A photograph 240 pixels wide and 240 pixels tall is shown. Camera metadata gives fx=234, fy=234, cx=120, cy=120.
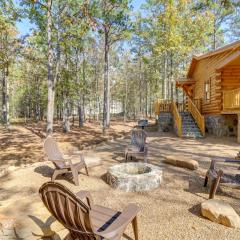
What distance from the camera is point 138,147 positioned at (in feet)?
26.5

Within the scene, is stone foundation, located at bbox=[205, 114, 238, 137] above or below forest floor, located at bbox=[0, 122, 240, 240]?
above

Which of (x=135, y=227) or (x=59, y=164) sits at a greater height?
(x=59, y=164)

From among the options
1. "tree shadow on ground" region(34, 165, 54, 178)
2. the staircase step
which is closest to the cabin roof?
the staircase step

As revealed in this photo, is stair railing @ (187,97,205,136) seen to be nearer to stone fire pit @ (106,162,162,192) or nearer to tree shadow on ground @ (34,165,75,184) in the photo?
stone fire pit @ (106,162,162,192)

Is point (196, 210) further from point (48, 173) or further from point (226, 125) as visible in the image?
point (226, 125)

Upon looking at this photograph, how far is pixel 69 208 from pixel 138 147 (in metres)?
5.69

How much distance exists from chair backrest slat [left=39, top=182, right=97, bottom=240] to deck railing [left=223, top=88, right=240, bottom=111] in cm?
1157

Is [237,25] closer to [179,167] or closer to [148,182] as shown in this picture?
[179,167]

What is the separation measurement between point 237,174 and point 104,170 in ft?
11.4

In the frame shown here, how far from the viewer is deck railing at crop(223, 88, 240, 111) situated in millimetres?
12102

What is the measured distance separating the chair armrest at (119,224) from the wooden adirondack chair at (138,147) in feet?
13.7

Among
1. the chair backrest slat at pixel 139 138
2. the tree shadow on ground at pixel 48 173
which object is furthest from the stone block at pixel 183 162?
the tree shadow on ground at pixel 48 173

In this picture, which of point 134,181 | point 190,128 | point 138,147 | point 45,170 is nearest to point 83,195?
point 134,181

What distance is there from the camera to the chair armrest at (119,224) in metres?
2.56
